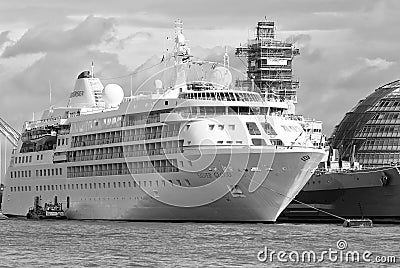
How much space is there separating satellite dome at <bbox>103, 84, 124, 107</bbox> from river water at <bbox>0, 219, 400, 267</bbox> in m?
22.7

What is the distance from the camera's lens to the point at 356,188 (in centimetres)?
12281

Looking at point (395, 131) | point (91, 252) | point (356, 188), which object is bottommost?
point (91, 252)

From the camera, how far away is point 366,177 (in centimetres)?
12062

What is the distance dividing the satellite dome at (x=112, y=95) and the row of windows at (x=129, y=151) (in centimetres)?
791

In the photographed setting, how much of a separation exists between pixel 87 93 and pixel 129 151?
20354 mm

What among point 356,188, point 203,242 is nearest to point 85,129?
point 356,188

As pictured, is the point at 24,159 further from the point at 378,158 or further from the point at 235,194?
the point at 378,158

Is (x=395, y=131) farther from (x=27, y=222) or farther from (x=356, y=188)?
(x=27, y=222)

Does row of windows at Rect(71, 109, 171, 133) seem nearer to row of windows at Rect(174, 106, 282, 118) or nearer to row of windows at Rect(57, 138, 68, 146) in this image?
row of windows at Rect(57, 138, 68, 146)

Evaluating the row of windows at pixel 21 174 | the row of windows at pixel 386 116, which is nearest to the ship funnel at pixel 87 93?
the row of windows at pixel 21 174

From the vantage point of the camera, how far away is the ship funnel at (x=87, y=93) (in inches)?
4951

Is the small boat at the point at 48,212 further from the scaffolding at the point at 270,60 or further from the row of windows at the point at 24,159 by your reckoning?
the scaffolding at the point at 270,60

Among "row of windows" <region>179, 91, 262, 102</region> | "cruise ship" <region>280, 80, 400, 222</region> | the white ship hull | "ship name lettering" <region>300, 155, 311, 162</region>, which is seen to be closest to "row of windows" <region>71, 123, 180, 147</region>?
"row of windows" <region>179, 91, 262, 102</region>

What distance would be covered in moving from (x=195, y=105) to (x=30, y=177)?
30.3 m
